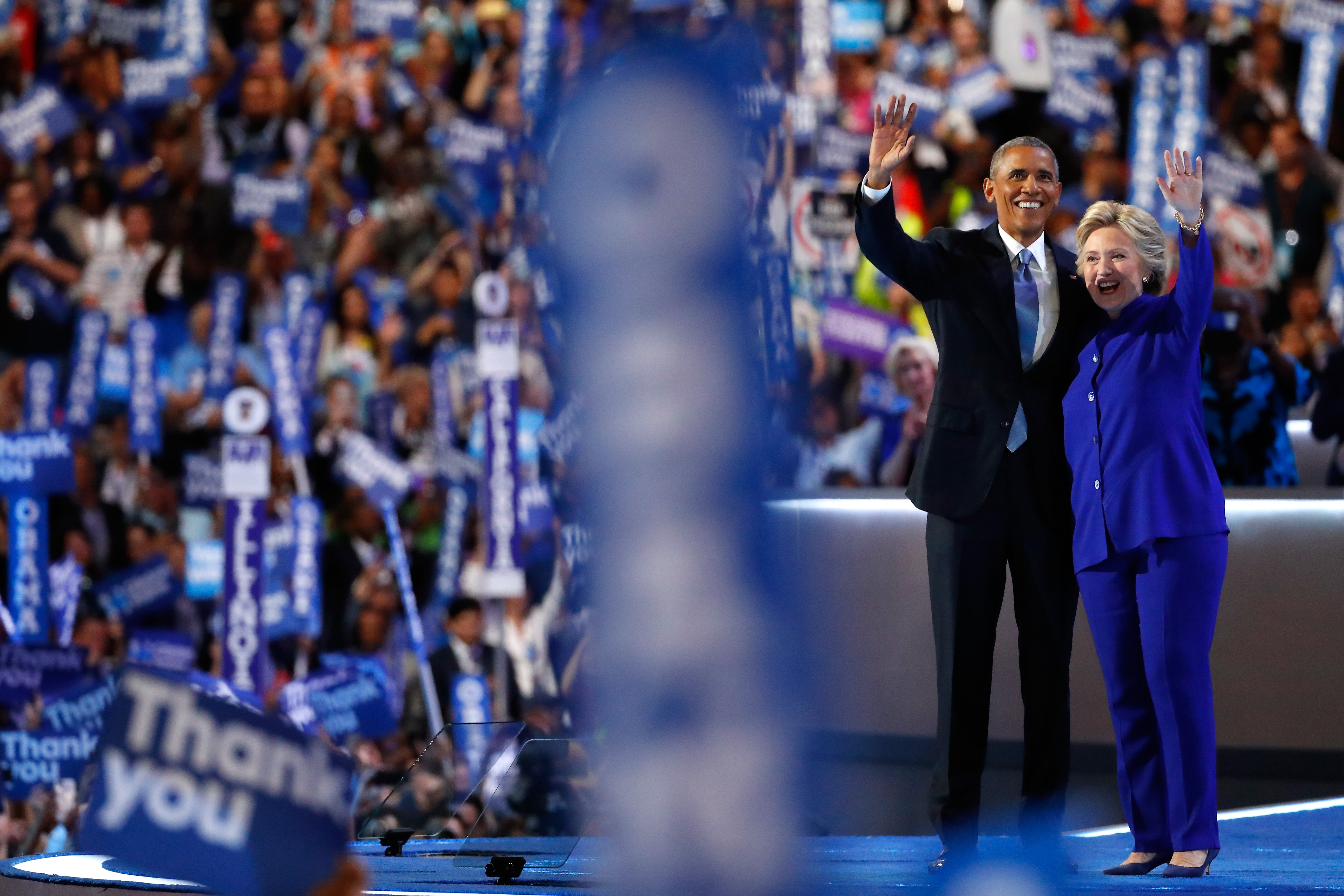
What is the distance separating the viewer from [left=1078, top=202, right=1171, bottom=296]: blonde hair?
279cm

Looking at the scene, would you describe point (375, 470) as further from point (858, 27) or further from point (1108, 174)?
point (1108, 174)

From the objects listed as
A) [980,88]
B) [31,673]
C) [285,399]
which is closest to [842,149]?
[980,88]

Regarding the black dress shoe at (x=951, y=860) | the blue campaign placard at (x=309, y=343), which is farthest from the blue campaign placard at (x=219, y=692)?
the blue campaign placard at (x=309, y=343)

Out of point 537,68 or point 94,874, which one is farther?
point 94,874

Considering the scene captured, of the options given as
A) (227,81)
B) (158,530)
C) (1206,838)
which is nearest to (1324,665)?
(1206,838)

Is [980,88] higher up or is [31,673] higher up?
[980,88]

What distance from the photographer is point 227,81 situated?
24.2ft

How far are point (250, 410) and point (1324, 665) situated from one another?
370cm

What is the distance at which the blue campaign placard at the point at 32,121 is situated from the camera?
6.96m

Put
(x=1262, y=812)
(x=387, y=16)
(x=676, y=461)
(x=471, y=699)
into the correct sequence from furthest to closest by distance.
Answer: (x=387, y=16)
(x=471, y=699)
(x=1262, y=812)
(x=676, y=461)

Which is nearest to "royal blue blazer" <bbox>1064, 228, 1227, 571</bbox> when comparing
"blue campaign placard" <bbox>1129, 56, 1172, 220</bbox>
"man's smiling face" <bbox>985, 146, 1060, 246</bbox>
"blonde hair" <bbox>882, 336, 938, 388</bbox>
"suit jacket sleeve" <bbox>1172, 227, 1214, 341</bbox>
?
"suit jacket sleeve" <bbox>1172, 227, 1214, 341</bbox>

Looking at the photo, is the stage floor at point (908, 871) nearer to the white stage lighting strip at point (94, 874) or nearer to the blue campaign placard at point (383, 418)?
the white stage lighting strip at point (94, 874)

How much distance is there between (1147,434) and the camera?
107 inches

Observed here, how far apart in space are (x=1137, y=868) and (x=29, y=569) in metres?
4.87
